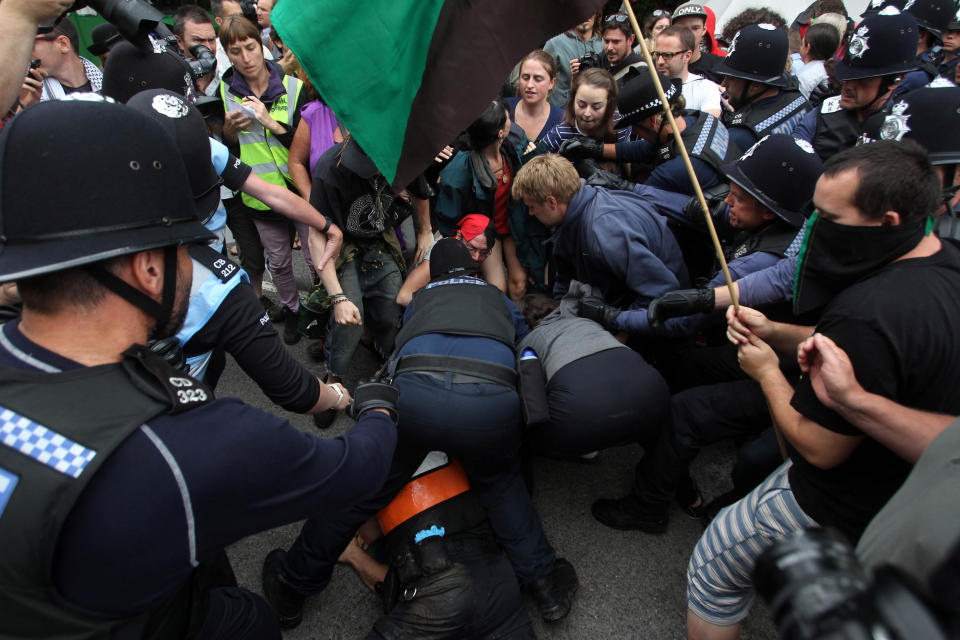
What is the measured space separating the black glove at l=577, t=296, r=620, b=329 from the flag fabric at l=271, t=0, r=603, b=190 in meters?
1.45

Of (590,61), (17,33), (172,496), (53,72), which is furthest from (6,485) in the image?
(590,61)

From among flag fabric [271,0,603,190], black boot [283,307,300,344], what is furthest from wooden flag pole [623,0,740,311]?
black boot [283,307,300,344]

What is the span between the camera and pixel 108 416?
1087 millimetres

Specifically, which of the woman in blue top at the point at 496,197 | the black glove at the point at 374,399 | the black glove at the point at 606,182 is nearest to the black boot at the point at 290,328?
the woman in blue top at the point at 496,197

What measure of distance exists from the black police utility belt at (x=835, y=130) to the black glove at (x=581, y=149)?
138cm

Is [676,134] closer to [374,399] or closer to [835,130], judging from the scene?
[374,399]

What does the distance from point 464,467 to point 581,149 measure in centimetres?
238

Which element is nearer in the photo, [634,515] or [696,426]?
[696,426]

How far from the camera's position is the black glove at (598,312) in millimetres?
3029

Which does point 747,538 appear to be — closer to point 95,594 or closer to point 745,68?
point 95,594

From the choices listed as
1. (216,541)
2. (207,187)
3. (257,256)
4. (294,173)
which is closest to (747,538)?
(216,541)

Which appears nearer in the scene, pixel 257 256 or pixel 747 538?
pixel 747 538

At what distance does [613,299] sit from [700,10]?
4150 millimetres

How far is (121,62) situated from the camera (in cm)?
309
